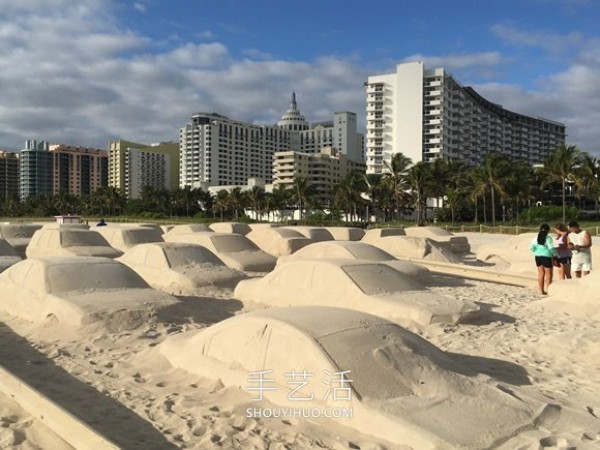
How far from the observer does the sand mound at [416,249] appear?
1923 cm

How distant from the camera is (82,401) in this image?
5789 millimetres

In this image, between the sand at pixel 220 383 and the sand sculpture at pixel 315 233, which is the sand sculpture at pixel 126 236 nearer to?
the sand sculpture at pixel 315 233

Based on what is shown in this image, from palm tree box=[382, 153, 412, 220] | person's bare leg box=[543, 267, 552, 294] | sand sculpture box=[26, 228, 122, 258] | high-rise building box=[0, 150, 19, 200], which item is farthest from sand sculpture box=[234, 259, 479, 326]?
high-rise building box=[0, 150, 19, 200]

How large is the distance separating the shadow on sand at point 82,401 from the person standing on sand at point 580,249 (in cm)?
1078

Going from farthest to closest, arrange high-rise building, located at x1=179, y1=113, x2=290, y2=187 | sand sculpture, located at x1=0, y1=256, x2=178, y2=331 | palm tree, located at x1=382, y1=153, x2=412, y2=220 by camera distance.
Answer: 1. high-rise building, located at x1=179, y1=113, x2=290, y2=187
2. palm tree, located at x1=382, y1=153, x2=412, y2=220
3. sand sculpture, located at x1=0, y1=256, x2=178, y2=331

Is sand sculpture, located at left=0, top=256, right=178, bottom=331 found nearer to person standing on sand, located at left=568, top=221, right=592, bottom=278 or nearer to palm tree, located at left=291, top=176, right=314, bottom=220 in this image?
person standing on sand, located at left=568, top=221, right=592, bottom=278

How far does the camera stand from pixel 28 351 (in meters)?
7.70

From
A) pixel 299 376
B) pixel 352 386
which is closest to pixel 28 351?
pixel 299 376

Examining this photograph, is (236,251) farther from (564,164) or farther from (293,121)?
(293,121)

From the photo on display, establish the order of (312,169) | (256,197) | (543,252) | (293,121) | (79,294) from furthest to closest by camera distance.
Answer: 1. (293,121)
2. (312,169)
3. (256,197)
4. (543,252)
5. (79,294)

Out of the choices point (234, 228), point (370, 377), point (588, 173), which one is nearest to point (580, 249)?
point (370, 377)

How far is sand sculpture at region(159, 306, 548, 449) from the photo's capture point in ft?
15.3

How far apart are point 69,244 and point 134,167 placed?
13116 cm

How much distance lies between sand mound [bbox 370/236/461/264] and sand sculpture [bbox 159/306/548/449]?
43.7 ft
